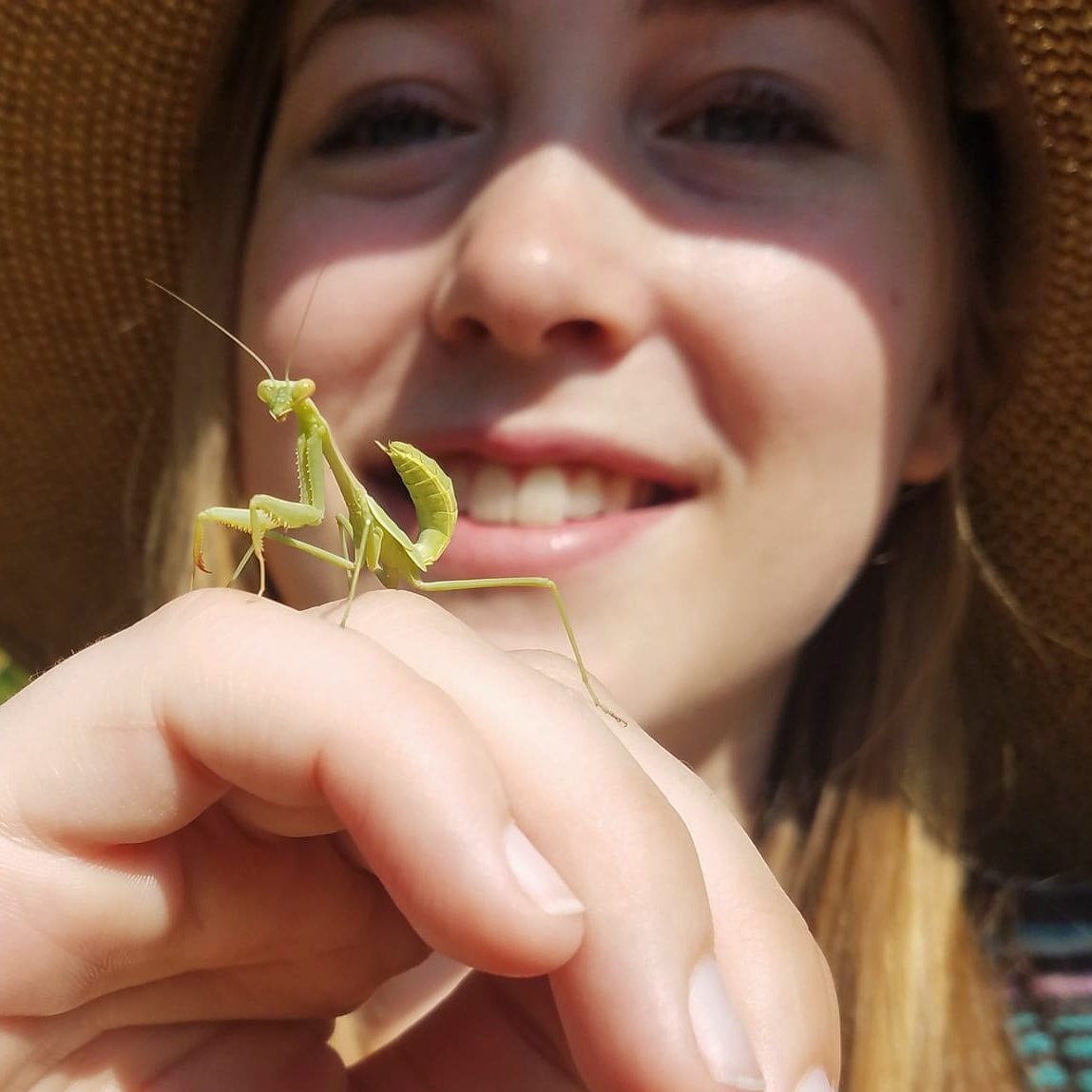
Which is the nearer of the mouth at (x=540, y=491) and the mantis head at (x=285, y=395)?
the mantis head at (x=285, y=395)

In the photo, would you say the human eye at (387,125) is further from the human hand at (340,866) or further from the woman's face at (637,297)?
the human hand at (340,866)

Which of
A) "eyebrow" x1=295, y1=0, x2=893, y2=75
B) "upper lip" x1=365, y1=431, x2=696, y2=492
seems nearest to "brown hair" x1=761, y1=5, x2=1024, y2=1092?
"eyebrow" x1=295, y1=0, x2=893, y2=75

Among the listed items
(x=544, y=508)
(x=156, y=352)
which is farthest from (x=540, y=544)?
(x=156, y=352)

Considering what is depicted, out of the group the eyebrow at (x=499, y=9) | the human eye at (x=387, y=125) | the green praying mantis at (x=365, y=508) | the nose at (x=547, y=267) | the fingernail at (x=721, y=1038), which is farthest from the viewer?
the human eye at (x=387, y=125)

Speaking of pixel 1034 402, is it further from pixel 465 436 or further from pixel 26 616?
pixel 26 616

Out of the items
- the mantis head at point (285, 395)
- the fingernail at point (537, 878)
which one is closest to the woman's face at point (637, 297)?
the mantis head at point (285, 395)

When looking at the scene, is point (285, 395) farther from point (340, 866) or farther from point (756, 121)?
point (756, 121)

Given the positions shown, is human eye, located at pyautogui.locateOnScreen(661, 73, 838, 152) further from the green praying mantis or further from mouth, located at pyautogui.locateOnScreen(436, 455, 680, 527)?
the green praying mantis
